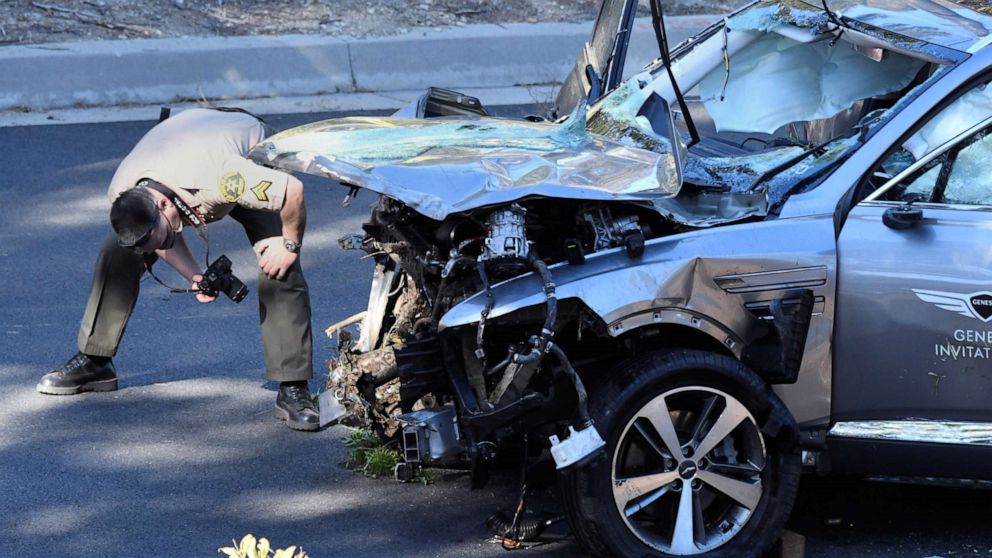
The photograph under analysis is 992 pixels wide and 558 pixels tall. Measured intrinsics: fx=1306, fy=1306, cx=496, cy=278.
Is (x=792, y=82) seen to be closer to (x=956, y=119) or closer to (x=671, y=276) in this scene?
(x=956, y=119)

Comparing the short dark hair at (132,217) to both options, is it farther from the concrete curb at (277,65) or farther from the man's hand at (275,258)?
the concrete curb at (277,65)

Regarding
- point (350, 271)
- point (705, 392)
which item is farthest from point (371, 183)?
point (350, 271)

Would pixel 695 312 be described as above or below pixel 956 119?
below

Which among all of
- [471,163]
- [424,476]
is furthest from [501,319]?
[424,476]

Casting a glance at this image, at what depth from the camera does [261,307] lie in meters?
5.89

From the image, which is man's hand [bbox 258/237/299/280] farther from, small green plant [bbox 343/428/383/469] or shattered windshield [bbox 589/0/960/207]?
shattered windshield [bbox 589/0/960/207]

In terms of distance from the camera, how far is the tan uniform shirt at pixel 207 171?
17.8 ft

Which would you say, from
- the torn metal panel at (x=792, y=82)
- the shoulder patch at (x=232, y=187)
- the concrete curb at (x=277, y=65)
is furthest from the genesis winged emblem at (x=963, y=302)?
the concrete curb at (x=277, y=65)

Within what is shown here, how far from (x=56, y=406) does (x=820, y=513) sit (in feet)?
11.2

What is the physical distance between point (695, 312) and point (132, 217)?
2.36m

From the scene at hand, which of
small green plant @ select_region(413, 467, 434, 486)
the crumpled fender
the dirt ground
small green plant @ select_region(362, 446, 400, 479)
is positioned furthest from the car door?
the dirt ground

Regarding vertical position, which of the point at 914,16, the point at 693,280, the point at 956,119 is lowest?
the point at 693,280

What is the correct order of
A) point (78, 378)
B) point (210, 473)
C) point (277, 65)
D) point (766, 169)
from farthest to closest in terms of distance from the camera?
point (277, 65), point (78, 378), point (210, 473), point (766, 169)

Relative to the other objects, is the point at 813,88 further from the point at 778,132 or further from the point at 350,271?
the point at 350,271
